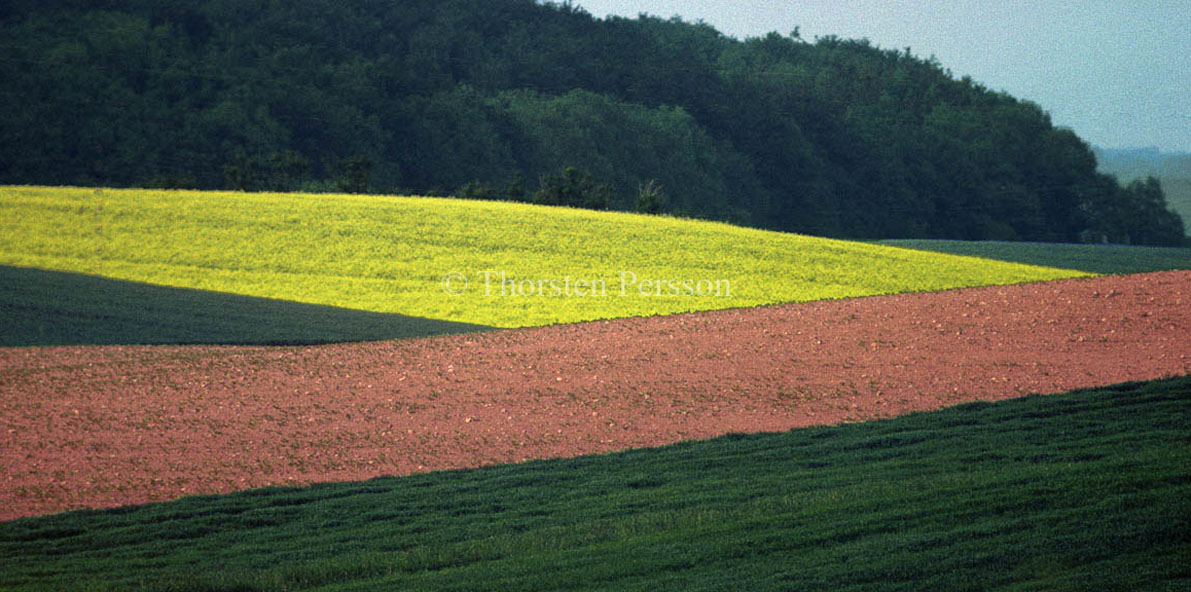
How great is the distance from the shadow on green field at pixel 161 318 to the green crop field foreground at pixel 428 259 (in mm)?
136

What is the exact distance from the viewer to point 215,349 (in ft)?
71.4

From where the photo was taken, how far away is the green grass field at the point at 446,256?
2766 centimetres

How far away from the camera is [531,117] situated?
8269 cm

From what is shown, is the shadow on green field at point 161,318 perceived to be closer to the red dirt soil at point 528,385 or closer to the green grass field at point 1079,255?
the red dirt soil at point 528,385

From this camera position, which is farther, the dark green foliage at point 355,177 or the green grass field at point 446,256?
the dark green foliage at point 355,177

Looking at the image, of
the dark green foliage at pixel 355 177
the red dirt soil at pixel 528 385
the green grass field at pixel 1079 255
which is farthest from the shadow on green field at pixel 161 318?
the green grass field at pixel 1079 255

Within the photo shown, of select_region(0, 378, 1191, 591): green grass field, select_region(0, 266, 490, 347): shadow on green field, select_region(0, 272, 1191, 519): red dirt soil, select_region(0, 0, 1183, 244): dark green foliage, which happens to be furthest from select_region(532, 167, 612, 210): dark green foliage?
select_region(0, 378, 1191, 591): green grass field

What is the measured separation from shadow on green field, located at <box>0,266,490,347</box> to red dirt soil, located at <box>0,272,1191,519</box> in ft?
3.54

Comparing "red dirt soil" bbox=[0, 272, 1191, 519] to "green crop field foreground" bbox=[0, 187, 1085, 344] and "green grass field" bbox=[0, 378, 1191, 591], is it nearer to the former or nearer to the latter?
"green grass field" bbox=[0, 378, 1191, 591]

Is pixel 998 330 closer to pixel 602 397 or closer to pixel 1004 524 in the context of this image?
pixel 602 397

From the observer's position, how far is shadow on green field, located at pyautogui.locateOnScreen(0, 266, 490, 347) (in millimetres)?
22578

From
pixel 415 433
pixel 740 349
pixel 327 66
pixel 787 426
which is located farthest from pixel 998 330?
pixel 327 66

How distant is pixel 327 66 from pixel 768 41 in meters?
62.8

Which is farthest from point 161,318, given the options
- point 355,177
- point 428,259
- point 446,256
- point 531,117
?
point 531,117
